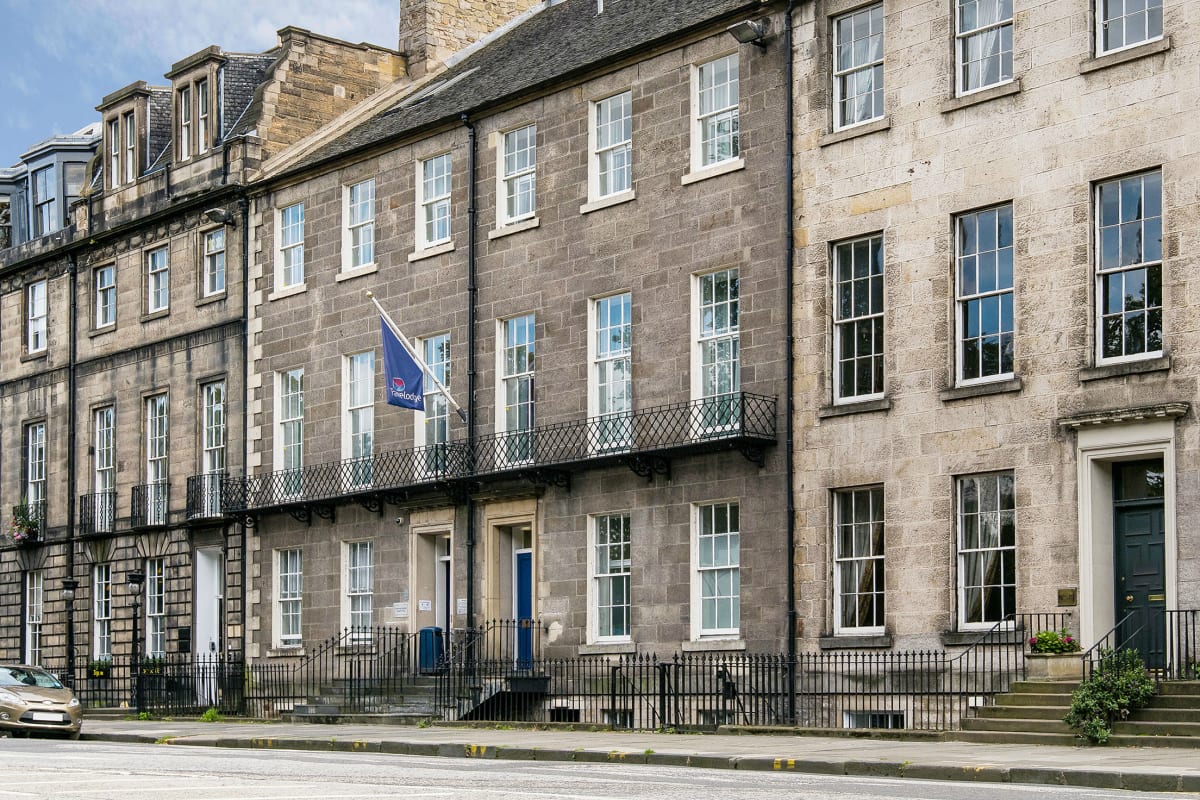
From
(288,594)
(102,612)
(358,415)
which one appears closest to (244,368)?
(358,415)

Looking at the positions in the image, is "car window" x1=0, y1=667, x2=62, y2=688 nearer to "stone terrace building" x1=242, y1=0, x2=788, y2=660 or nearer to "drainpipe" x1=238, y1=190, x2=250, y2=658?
"stone terrace building" x1=242, y1=0, x2=788, y2=660

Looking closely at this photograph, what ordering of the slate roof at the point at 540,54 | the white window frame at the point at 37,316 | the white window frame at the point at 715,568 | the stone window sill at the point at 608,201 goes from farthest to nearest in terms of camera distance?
the white window frame at the point at 37,316, the slate roof at the point at 540,54, the stone window sill at the point at 608,201, the white window frame at the point at 715,568

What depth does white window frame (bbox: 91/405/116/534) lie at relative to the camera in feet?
135

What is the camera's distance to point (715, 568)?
27656 mm

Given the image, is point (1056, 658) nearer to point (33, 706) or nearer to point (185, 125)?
point (33, 706)

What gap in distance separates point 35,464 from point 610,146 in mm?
20371

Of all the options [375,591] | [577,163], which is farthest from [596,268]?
[375,591]

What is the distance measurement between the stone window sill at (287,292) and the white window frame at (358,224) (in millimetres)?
1325

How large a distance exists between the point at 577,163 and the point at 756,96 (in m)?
4.05

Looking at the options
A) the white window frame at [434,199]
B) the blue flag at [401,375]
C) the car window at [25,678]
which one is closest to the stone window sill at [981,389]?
the blue flag at [401,375]

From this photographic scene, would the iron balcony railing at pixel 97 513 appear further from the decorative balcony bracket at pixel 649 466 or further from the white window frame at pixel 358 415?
the decorative balcony bracket at pixel 649 466

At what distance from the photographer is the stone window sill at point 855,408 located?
25547mm

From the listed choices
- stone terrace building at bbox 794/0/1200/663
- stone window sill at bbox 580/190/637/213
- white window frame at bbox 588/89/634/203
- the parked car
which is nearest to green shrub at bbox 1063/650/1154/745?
stone terrace building at bbox 794/0/1200/663

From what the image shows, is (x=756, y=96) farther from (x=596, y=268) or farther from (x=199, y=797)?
(x=199, y=797)
